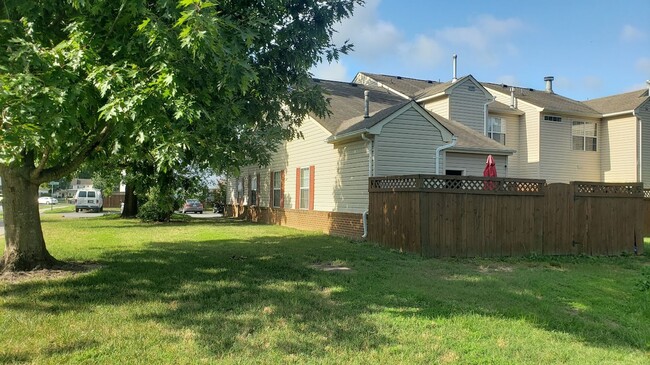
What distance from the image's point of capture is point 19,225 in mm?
7953

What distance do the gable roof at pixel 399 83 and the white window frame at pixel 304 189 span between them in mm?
6804

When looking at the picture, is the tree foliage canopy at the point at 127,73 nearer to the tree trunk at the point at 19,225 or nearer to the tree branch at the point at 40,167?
the tree branch at the point at 40,167

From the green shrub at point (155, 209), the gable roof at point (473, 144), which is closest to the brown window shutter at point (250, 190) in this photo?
the green shrub at point (155, 209)

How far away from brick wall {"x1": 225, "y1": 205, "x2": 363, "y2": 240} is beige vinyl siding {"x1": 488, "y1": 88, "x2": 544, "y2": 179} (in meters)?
10.2

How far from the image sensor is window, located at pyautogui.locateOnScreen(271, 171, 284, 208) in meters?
19.8

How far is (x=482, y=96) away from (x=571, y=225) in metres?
8.59

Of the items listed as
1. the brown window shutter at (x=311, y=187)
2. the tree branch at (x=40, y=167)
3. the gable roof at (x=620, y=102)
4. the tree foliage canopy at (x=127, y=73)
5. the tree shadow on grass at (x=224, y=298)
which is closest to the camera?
the tree foliage canopy at (x=127, y=73)

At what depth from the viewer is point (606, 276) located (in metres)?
9.05

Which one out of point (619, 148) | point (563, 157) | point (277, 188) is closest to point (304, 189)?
point (277, 188)

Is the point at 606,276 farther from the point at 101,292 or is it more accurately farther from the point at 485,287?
the point at 101,292

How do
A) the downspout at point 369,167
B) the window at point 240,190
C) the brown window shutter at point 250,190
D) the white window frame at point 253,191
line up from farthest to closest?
the window at point 240,190 → the brown window shutter at point 250,190 → the white window frame at point 253,191 → the downspout at point 369,167

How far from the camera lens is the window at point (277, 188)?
64.8 ft

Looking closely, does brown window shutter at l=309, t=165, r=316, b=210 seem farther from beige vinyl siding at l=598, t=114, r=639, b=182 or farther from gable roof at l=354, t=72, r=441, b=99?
beige vinyl siding at l=598, t=114, r=639, b=182

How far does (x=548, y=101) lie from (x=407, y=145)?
1295cm
